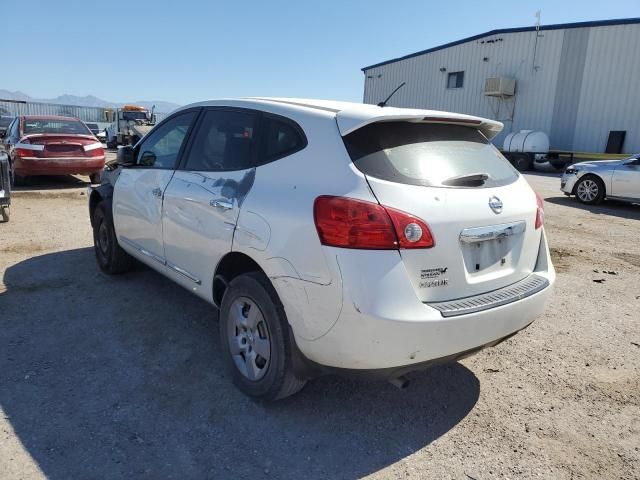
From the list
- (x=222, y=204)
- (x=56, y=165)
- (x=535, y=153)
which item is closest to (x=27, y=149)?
(x=56, y=165)

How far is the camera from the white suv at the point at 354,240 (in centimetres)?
237

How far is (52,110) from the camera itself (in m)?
42.7

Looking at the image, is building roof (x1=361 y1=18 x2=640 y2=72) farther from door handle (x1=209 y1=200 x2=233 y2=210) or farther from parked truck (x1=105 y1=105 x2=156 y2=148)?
door handle (x1=209 y1=200 x2=233 y2=210)

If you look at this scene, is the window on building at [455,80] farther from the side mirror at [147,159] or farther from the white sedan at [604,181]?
the side mirror at [147,159]

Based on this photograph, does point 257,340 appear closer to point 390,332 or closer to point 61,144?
point 390,332

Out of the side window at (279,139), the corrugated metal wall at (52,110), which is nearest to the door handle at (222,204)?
the side window at (279,139)

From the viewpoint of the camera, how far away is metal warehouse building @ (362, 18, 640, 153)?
23516 mm

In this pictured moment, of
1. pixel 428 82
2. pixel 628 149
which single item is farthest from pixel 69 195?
pixel 428 82

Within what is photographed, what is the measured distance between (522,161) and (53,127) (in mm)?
20688

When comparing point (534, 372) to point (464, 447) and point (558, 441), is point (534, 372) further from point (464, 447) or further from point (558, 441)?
point (464, 447)

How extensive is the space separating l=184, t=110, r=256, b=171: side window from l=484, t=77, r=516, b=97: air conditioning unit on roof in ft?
86.9

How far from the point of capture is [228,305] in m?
3.14

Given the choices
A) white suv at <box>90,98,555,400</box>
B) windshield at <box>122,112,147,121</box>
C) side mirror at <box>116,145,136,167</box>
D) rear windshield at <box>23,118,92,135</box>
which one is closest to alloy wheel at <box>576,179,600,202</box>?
white suv at <box>90,98,555,400</box>

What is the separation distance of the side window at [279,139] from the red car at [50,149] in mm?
9371
